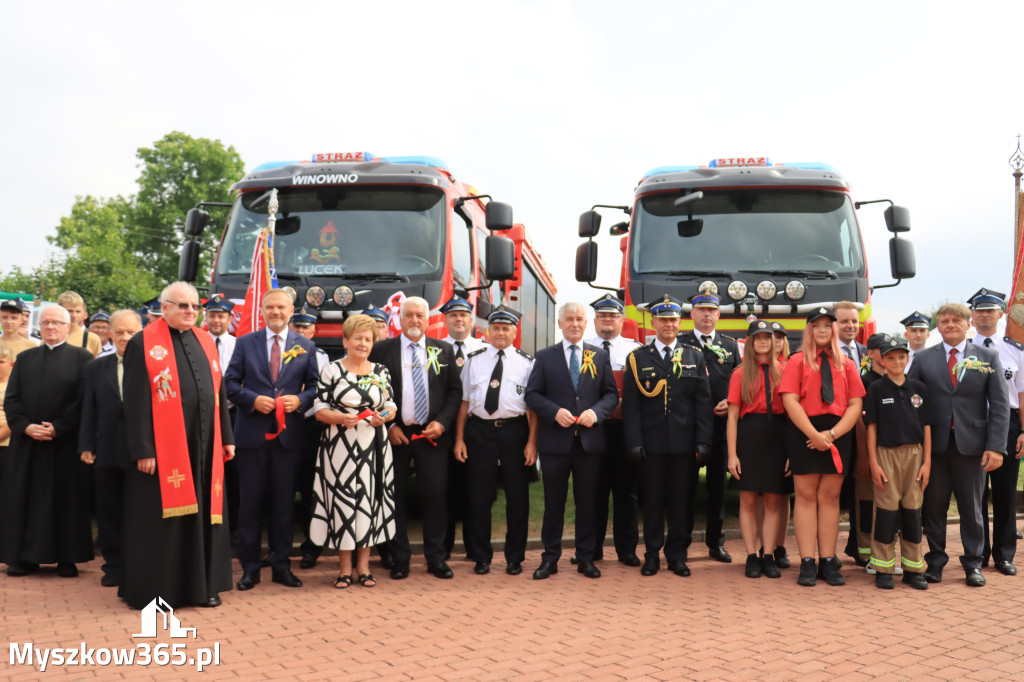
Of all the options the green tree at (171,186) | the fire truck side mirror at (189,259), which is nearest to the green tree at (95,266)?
the green tree at (171,186)

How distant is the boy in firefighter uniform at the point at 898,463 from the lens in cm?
639

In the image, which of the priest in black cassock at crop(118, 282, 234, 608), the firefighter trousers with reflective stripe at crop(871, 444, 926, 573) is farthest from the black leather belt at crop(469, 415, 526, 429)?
the firefighter trousers with reflective stripe at crop(871, 444, 926, 573)

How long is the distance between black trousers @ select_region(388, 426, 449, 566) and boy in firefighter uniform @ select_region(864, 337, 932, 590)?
3.34 metres

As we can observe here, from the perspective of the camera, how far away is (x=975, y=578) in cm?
635

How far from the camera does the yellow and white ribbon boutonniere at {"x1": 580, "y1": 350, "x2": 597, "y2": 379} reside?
6.87 metres

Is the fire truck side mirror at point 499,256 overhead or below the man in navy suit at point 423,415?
overhead

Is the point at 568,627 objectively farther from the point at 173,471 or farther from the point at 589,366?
the point at 173,471

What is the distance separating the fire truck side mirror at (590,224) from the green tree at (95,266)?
26.8 m

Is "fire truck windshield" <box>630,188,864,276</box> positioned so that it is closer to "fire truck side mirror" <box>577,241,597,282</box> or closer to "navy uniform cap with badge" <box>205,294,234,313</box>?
"fire truck side mirror" <box>577,241,597,282</box>

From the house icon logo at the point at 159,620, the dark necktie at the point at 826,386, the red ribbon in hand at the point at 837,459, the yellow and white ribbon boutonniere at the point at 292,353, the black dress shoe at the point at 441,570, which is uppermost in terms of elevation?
the yellow and white ribbon boutonniere at the point at 292,353

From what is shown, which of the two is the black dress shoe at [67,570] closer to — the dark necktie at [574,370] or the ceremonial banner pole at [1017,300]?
the dark necktie at [574,370]

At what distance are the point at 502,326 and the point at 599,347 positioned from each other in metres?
0.83

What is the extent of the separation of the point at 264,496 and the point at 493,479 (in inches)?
70.6

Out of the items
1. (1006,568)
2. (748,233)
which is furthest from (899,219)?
(1006,568)
